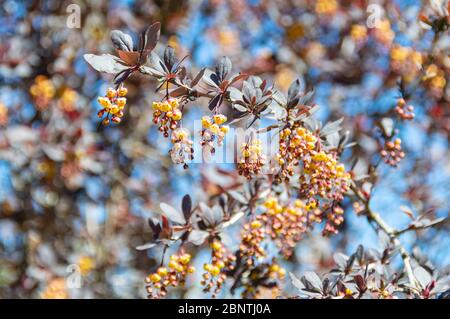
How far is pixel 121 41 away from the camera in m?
1.03

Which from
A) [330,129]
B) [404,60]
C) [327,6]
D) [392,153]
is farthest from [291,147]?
[327,6]

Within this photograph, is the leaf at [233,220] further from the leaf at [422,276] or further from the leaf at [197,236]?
the leaf at [422,276]

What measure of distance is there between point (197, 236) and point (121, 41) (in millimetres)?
526

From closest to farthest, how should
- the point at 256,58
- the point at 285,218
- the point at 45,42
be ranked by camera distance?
the point at 285,218 → the point at 45,42 → the point at 256,58

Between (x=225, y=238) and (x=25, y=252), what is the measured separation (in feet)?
6.16

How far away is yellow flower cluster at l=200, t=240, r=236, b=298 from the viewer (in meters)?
1.26

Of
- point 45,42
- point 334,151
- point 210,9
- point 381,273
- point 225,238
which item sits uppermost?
point 210,9

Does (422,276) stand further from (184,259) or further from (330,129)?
(184,259)

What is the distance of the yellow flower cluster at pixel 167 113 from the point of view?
1015 millimetres

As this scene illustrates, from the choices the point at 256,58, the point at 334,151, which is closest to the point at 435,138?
the point at 256,58

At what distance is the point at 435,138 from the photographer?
285 centimetres

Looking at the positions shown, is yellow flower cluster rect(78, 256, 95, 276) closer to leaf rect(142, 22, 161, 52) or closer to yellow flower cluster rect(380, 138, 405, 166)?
yellow flower cluster rect(380, 138, 405, 166)

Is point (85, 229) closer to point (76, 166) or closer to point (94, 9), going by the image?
point (76, 166)

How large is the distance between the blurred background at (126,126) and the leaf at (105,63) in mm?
1440
